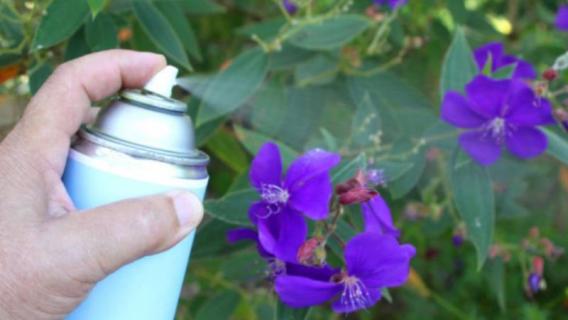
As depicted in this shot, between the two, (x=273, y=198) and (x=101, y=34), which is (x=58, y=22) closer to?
(x=101, y=34)

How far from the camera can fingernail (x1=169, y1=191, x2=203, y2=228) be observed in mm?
893

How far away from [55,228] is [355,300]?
0.37m

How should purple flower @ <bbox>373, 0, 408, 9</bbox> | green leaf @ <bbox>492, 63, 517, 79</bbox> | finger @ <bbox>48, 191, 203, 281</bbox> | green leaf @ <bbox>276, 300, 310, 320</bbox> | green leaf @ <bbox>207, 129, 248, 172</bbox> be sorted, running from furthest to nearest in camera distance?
green leaf @ <bbox>207, 129, 248, 172</bbox> < purple flower @ <bbox>373, 0, 408, 9</bbox> < green leaf @ <bbox>492, 63, 517, 79</bbox> < green leaf @ <bbox>276, 300, 310, 320</bbox> < finger @ <bbox>48, 191, 203, 281</bbox>

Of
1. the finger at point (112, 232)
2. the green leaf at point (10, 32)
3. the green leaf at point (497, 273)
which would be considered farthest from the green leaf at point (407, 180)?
the green leaf at point (10, 32)

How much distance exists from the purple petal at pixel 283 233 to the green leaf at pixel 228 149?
25.9 inches

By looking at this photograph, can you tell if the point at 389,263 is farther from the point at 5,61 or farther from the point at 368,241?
the point at 5,61

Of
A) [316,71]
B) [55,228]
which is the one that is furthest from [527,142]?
[55,228]

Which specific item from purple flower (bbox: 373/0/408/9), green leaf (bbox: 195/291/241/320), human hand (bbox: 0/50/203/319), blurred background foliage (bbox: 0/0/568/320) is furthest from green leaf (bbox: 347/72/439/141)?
human hand (bbox: 0/50/203/319)

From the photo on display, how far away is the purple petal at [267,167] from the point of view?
1032mm

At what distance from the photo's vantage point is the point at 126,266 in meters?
0.95

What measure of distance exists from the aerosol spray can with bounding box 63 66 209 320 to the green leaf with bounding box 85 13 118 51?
0.34m

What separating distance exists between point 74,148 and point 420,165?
0.69 m

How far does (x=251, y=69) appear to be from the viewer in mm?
1451

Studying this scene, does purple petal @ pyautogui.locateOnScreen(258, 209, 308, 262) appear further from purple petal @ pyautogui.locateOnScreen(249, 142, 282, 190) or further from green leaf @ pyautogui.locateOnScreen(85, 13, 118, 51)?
green leaf @ pyautogui.locateOnScreen(85, 13, 118, 51)
